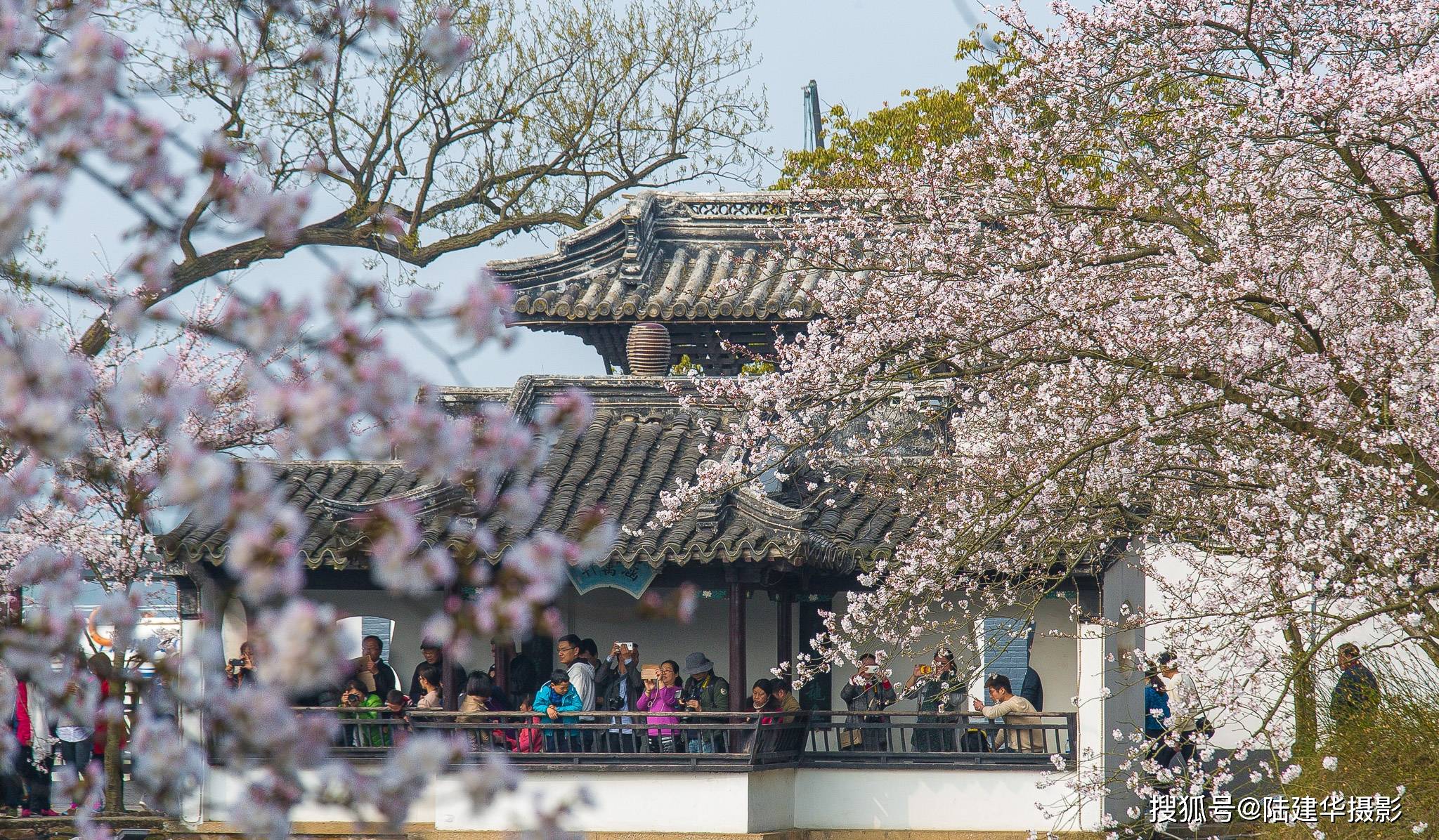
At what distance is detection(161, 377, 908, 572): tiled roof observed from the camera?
14.4 metres

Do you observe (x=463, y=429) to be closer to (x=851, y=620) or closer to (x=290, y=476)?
(x=851, y=620)

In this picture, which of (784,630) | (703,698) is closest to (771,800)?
(703,698)

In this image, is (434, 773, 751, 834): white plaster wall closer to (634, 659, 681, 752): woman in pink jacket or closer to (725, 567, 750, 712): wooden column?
(634, 659, 681, 752): woman in pink jacket

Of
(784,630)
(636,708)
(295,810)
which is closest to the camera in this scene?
(295,810)

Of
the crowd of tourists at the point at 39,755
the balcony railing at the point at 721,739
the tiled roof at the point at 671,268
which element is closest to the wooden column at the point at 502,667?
the balcony railing at the point at 721,739

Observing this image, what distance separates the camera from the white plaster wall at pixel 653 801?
46.8ft

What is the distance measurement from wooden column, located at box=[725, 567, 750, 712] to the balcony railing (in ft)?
1.29

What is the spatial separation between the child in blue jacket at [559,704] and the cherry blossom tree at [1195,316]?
2.99 m

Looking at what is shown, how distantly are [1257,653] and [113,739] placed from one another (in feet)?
38.2

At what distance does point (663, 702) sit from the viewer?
14.6m

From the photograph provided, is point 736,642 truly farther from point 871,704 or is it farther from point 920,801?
point 920,801

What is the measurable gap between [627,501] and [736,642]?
70.7 inches

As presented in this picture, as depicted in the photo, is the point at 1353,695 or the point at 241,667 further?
the point at 241,667

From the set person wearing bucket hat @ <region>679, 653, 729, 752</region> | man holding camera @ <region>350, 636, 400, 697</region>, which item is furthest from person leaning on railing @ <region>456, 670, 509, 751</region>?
person wearing bucket hat @ <region>679, 653, 729, 752</region>
